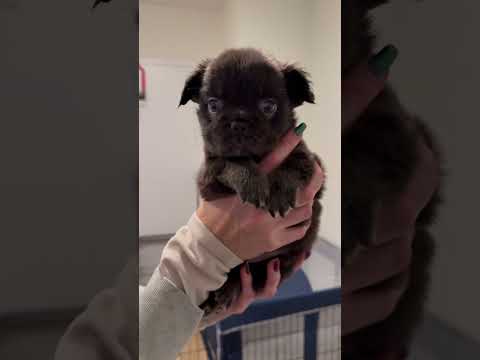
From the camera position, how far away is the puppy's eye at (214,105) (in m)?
0.52

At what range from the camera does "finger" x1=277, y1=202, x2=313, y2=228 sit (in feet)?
2.09

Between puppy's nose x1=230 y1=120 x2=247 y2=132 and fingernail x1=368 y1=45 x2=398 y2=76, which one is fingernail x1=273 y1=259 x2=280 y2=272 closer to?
puppy's nose x1=230 y1=120 x2=247 y2=132

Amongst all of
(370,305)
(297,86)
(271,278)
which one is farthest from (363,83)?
(271,278)

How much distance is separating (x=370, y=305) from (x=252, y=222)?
0.44m

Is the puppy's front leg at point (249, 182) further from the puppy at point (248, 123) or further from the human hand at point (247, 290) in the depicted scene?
the human hand at point (247, 290)

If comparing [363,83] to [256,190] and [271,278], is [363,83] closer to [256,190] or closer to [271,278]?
[256,190]

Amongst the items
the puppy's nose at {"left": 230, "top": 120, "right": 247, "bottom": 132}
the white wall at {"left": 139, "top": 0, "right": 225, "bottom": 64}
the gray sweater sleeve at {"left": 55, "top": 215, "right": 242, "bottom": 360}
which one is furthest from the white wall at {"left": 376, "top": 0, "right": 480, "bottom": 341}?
the white wall at {"left": 139, "top": 0, "right": 225, "bottom": 64}

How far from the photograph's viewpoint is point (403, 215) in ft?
0.55

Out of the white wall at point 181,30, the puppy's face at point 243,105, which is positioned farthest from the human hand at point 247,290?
the white wall at point 181,30

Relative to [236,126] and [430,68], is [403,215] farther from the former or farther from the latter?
[236,126]

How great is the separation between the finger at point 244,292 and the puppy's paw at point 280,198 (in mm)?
184

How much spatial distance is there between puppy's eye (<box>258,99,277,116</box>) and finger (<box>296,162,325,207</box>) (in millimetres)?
148

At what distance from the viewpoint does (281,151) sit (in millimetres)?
569
